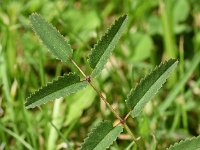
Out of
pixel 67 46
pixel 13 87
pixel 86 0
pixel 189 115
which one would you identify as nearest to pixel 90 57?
pixel 67 46

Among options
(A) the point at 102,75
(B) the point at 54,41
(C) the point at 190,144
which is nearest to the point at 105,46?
(B) the point at 54,41

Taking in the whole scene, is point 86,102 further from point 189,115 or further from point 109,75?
point 189,115

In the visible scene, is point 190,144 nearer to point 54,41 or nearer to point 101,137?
point 101,137

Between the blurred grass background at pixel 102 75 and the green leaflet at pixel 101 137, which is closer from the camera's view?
the green leaflet at pixel 101 137

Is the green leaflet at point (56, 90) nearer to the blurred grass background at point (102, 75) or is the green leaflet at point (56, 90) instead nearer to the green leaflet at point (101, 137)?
the green leaflet at point (101, 137)

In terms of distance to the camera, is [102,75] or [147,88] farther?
[102,75]

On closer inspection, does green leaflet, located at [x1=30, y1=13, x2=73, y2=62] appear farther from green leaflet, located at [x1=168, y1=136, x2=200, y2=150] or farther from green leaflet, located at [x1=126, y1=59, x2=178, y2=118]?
green leaflet, located at [x1=168, y1=136, x2=200, y2=150]

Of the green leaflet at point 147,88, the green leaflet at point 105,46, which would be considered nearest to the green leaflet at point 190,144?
the green leaflet at point 147,88
